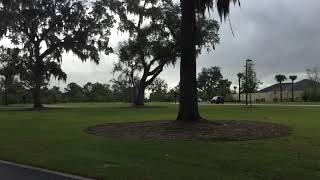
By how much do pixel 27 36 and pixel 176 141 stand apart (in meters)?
42.6

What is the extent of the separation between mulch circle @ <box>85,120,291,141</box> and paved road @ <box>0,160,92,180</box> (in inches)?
228

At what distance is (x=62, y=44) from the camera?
5584 centimetres

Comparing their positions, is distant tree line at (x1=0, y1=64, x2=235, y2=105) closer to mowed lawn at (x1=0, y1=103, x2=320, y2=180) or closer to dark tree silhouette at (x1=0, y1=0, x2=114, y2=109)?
dark tree silhouette at (x1=0, y1=0, x2=114, y2=109)

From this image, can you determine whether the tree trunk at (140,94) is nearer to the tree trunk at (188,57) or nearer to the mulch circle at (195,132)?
the mulch circle at (195,132)

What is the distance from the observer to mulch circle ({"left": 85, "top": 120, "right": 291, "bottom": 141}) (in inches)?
Result: 682

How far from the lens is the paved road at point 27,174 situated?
1081 centimetres

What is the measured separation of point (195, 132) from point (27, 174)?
8059 millimetres

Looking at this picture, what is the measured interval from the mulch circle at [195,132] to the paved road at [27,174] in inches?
228

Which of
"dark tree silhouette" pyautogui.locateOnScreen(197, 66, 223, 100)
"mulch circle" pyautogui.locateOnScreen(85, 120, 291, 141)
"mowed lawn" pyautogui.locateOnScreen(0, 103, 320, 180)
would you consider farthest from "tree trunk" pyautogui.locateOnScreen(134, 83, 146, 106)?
"dark tree silhouette" pyautogui.locateOnScreen(197, 66, 223, 100)

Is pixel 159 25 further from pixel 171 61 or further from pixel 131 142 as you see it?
pixel 131 142

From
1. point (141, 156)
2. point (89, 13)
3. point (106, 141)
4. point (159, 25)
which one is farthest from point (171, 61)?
point (141, 156)

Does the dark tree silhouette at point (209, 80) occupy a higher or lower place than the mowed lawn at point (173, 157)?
higher

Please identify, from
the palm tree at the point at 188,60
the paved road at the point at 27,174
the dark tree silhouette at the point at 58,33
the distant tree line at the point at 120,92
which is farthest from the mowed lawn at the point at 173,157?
the distant tree line at the point at 120,92

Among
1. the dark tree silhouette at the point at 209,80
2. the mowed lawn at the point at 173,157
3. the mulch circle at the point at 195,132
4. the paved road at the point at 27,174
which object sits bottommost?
the paved road at the point at 27,174
